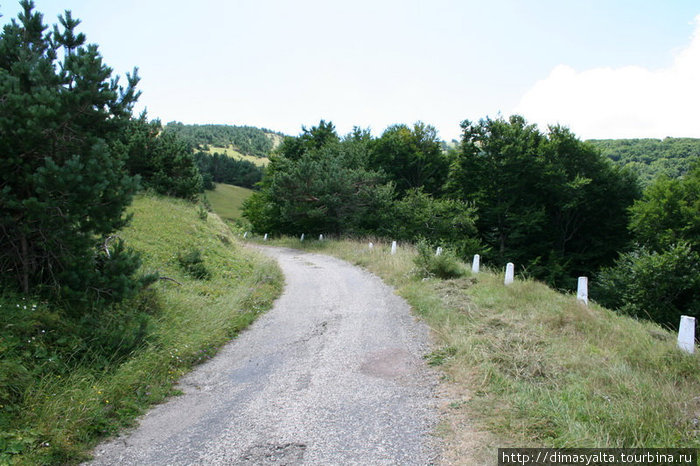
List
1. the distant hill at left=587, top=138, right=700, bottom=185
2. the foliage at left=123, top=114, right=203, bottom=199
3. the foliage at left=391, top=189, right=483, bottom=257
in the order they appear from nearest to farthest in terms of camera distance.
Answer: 1. the foliage at left=123, top=114, right=203, bottom=199
2. the foliage at left=391, top=189, right=483, bottom=257
3. the distant hill at left=587, top=138, right=700, bottom=185

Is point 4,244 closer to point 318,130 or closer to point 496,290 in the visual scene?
point 496,290

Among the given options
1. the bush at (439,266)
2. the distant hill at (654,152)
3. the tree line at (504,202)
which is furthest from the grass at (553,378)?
the distant hill at (654,152)

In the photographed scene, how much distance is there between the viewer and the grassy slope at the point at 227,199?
220ft

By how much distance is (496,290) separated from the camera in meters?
8.38

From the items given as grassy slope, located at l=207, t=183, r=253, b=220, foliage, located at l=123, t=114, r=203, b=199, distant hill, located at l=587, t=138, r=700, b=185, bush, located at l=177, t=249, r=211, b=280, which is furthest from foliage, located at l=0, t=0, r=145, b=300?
grassy slope, located at l=207, t=183, r=253, b=220

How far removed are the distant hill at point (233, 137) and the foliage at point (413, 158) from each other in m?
84.9

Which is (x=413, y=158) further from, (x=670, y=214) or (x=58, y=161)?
(x=58, y=161)

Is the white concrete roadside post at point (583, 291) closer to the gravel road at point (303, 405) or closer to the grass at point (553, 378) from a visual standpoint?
the grass at point (553, 378)

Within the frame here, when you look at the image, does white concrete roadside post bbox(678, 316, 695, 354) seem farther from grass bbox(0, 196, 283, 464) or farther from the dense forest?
grass bbox(0, 196, 283, 464)

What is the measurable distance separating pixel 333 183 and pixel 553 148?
1758 cm

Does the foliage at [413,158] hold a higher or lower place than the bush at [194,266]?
higher

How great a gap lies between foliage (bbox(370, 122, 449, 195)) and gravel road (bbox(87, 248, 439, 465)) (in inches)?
1280

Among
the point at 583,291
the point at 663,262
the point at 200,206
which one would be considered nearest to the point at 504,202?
the point at 663,262

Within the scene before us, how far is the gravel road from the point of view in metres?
3.35
